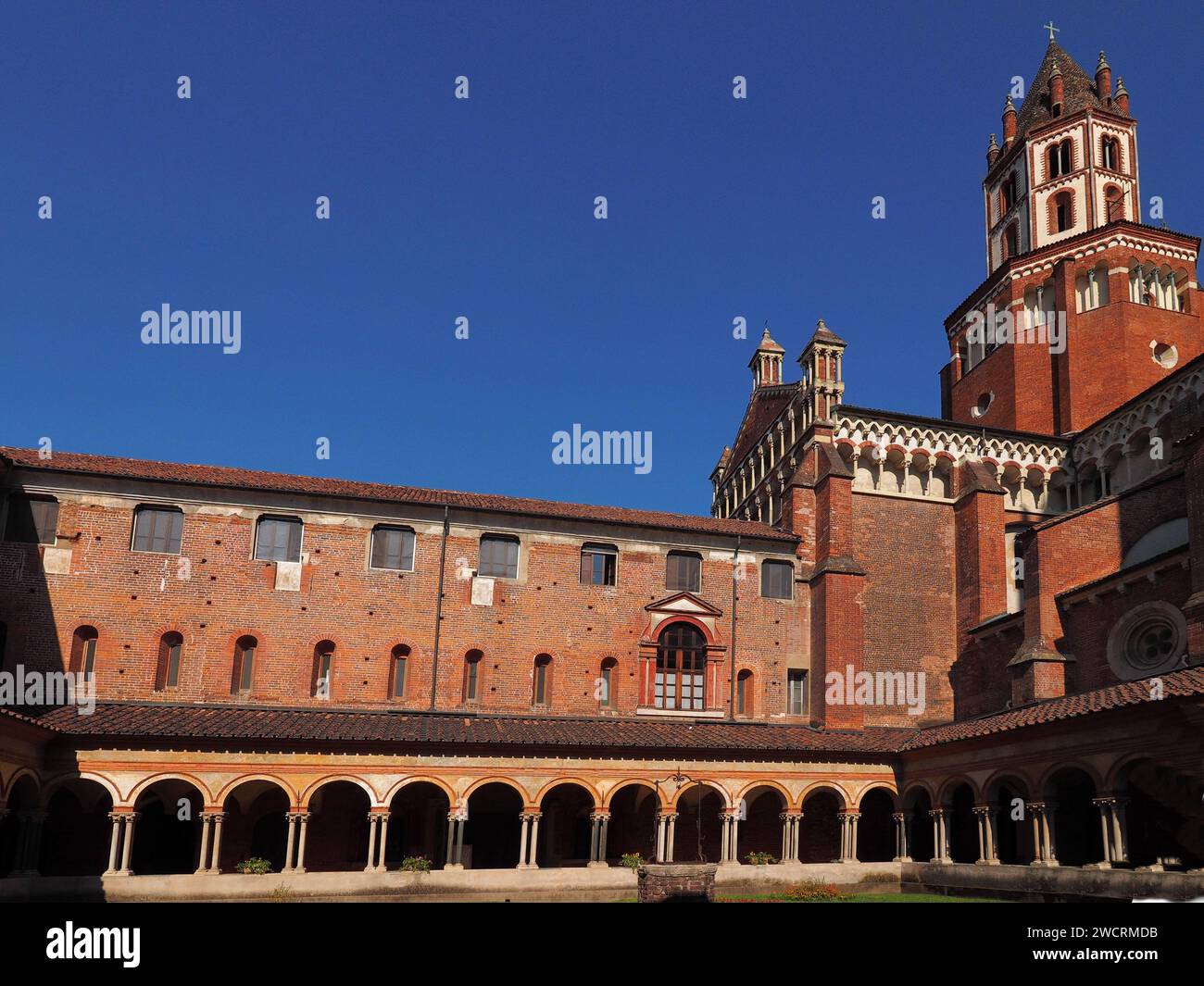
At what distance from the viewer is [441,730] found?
94.9 ft

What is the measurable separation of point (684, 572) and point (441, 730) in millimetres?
10758

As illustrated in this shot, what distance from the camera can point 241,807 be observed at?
29.3 metres

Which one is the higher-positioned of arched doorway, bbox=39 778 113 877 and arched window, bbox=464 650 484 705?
arched window, bbox=464 650 484 705

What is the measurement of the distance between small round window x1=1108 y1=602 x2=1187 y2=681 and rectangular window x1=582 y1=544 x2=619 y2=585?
50.2 ft

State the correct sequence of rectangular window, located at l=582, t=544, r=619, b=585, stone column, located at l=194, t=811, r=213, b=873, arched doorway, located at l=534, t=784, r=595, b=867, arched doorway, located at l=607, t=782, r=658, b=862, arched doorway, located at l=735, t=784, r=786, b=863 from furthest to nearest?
rectangular window, located at l=582, t=544, r=619, b=585
arched doorway, located at l=735, t=784, r=786, b=863
arched doorway, located at l=607, t=782, r=658, b=862
arched doorway, located at l=534, t=784, r=595, b=867
stone column, located at l=194, t=811, r=213, b=873

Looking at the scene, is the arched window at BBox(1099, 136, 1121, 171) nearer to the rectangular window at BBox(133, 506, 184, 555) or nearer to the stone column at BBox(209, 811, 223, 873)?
the rectangular window at BBox(133, 506, 184, 555)

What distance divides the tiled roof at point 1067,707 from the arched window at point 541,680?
11209 millimetres

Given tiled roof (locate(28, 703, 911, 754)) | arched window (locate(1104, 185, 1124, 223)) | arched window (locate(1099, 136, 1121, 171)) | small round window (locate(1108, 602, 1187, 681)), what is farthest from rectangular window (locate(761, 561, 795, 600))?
arched window (locate(1099, 136, 1121, 171))

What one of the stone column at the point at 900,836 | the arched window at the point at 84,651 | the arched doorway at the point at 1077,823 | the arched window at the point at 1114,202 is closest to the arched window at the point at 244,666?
the arched window at the point at 84,651

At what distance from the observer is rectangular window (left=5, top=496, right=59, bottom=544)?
30062 mm

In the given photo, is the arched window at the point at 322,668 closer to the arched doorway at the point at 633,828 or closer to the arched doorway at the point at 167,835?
the arched doorway at the point at 167,835

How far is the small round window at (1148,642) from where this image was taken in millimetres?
26500

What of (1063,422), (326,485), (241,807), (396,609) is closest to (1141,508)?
(1063,422)

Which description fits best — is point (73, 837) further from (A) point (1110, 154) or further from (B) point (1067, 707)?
(A) point (1110, 154)
